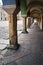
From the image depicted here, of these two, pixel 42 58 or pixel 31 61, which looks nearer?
pixel 31 61

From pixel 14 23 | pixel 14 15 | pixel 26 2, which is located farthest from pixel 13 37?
pixel 26 2

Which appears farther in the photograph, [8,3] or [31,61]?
[8,3]

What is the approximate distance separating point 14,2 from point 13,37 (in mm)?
1748

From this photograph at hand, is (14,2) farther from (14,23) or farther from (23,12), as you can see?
A: (23,12)

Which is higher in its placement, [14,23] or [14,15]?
[14,15]

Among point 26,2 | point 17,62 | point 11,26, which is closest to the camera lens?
point 17,62

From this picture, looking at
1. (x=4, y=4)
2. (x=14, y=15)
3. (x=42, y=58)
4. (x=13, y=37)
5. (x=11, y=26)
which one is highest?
(x=4, y=4)

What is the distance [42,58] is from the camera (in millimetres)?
4898

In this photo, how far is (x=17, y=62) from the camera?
4.50 metres

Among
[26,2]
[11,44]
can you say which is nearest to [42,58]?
[11,44]

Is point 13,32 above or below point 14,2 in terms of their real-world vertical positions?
below

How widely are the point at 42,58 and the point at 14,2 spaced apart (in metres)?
2.89

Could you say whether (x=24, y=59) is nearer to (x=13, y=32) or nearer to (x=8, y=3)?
(x=13, y=32)

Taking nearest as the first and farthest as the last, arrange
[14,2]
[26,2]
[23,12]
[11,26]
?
[14,2] → [11,26] → [26,2] → [23,12]
